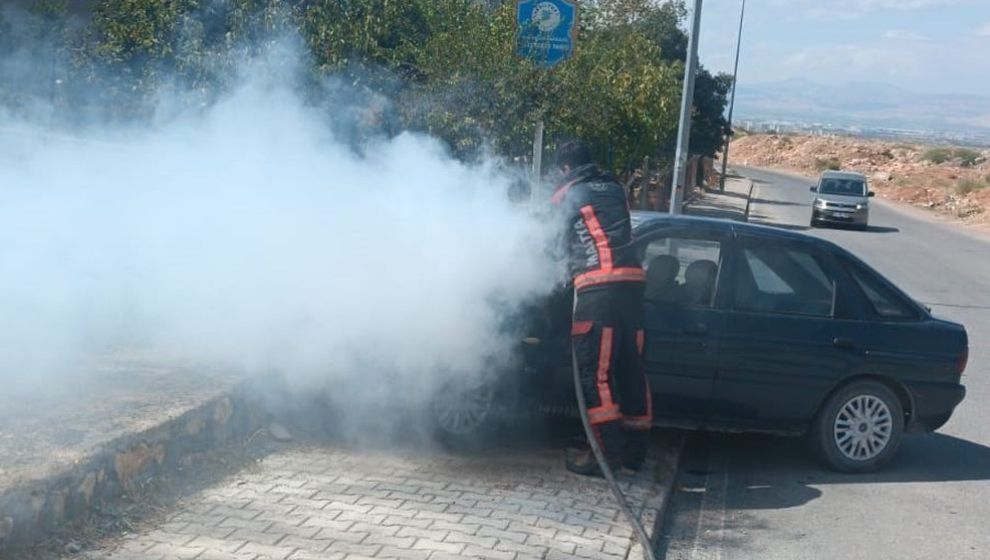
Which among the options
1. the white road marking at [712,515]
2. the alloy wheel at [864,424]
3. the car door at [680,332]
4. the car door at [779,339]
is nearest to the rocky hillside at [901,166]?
the alloy wheel at [864,424]

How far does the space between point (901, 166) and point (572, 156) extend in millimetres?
75769

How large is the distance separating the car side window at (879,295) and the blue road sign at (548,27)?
479 cm

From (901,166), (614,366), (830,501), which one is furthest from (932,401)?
(901,166)

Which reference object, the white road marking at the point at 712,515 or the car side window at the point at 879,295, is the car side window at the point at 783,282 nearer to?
the car side window at the point at 879,295

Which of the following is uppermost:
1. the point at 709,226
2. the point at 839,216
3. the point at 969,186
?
the point at 709,226

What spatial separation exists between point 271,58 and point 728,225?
4.46 metres

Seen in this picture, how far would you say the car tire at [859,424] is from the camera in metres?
7.45

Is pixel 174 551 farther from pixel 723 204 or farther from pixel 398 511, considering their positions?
pixel 723 204

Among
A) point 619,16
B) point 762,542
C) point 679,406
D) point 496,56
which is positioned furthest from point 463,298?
point 619,16

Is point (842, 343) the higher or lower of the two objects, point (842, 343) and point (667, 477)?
the higher

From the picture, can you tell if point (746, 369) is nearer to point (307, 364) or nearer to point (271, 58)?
point (307, 364)

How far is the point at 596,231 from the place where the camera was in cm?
663

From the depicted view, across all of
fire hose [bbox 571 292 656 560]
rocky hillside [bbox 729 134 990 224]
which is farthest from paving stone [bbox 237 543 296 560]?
rocky hillside [bbox 729 134 990 224]

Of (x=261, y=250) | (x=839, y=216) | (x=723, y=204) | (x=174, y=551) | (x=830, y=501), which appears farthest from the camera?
(x=723, y=204)
